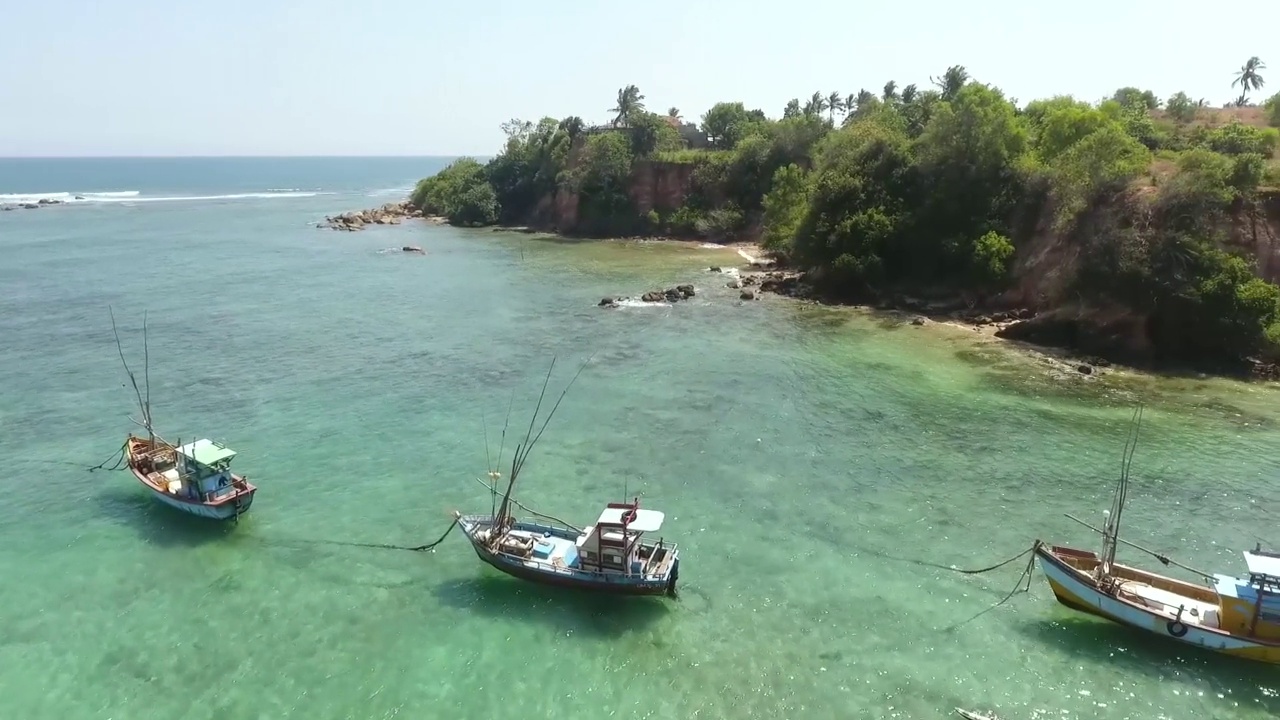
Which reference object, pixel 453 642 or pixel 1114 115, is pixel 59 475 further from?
pixel 1114 115

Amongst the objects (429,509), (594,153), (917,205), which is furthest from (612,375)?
(594,153)

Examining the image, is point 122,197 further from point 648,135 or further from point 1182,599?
point 1182,599

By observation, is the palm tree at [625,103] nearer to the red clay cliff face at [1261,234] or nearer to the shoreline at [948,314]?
the shoreline at [948,314]

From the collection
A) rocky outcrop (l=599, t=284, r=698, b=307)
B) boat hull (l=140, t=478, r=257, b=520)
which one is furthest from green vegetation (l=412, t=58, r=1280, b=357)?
boat hull (l=140, t=478, r=257, b=520)

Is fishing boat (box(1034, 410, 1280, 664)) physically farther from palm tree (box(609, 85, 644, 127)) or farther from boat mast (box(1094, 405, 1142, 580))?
palm tree (box(609, 85, 644, 127))

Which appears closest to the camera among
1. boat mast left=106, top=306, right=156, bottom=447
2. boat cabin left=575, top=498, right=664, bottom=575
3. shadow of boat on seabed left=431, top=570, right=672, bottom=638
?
shadow of boat on seabed left=431, top=570, right=672, bottom=638

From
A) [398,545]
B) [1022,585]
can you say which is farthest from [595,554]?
[1022,585]
